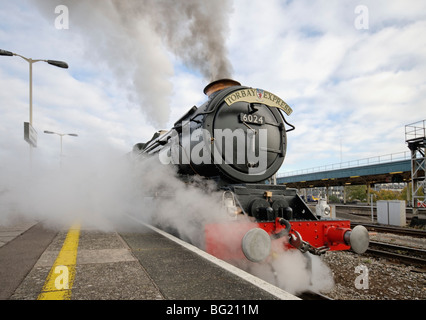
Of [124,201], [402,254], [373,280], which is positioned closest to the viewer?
[373,280]

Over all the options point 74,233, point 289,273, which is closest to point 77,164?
point 74,233

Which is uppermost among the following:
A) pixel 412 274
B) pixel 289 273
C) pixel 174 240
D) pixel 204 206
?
pixel 204 206

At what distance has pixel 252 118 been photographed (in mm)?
4992

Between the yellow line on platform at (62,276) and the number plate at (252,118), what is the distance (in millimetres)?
3254

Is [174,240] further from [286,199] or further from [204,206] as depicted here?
[286,199]

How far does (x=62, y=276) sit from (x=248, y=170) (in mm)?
3136

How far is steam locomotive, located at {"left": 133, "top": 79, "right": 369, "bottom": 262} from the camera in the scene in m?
3.95

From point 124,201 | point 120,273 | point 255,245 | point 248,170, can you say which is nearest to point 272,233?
point 255,245

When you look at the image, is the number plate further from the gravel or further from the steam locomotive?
the gravel

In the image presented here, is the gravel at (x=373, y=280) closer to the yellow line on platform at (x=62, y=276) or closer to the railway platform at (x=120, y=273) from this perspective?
the railway platform at (x=120, y=273)

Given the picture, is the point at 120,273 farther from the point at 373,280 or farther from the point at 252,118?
the point at 373,280

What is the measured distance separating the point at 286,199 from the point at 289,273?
4.06ft

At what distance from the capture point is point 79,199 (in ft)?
34.1

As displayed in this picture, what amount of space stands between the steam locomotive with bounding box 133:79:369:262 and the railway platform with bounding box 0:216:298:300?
741 mm
